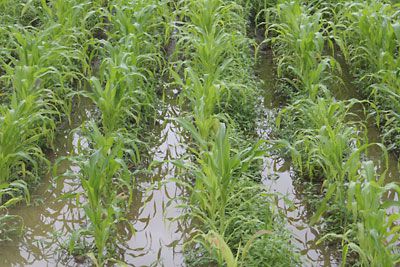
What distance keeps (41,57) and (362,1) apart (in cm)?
289

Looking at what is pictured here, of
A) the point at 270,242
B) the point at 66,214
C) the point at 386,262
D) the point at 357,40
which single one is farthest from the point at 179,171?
the point at 357,40

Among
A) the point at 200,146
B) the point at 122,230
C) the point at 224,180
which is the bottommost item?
the point at 122,230

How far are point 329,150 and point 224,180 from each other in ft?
2.53

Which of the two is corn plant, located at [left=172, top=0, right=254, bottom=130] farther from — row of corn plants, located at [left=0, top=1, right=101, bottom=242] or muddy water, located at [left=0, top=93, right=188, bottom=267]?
row of corn plants, located at [left=0, top=1, right=101, bottom=242]

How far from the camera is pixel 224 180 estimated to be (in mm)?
4090

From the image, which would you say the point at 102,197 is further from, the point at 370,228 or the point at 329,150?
the point at 370,228

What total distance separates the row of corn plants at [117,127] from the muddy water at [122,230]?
8 centimetres

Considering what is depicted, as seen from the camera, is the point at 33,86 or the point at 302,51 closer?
the point at 33,86

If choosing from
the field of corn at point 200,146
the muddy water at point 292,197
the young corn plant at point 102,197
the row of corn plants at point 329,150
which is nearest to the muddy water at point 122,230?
the field of corn at point 200,146

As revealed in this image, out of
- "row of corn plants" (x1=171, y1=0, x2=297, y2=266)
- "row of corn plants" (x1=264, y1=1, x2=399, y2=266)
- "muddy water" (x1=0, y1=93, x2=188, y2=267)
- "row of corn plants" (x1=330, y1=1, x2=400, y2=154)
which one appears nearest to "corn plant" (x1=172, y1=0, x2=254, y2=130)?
"row of corn plants" (x1=171, y1=0, x2=297, y2=266)

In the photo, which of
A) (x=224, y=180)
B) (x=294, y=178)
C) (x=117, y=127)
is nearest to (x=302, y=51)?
(x=294, y=178)

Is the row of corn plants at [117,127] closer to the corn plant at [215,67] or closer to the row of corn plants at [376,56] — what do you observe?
the corn plant at [215,67]

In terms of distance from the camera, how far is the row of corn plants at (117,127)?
4098mm

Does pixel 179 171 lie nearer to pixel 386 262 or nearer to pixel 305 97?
pixel 305 97
